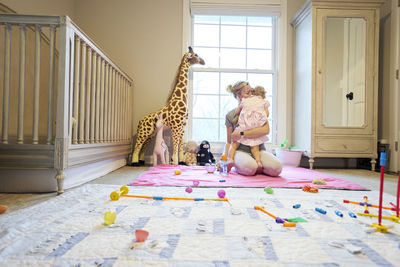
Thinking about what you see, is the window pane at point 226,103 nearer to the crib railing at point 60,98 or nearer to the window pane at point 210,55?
the window pane at point 210,55

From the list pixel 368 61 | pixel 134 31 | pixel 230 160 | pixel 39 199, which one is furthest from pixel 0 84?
pixel 368 61

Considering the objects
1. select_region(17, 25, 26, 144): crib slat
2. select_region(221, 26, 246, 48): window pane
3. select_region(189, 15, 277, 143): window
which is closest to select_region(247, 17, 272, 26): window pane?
select_region(189, 15, 277, 143): window

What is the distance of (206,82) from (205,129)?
614 mm

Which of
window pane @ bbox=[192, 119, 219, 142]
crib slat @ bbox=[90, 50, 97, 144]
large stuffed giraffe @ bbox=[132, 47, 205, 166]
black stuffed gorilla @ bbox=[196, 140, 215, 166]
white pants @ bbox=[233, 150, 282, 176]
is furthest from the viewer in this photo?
window pane @ bbox=[192, 119, 219, 142]

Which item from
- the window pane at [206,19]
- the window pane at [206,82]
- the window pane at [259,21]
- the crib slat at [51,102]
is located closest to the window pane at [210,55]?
the window pane at [206,82]

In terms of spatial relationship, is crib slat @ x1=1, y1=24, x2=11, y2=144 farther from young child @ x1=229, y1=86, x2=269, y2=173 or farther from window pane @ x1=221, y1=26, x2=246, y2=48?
window pane @ x1=221, y1=26, x2=246, y2=48

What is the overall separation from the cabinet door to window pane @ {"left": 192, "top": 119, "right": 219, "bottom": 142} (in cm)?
118

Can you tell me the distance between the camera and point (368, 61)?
2439 mm

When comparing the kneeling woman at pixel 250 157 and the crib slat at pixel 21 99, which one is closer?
the crib slat at pixel 21 99

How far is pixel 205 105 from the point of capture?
10.0 ft

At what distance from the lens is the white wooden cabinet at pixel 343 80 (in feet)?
7.97

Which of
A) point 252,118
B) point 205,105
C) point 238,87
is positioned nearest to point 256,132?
point 252,118

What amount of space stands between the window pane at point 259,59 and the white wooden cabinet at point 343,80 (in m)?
0.66

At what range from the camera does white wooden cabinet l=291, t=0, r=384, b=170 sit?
7.97ft
